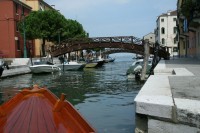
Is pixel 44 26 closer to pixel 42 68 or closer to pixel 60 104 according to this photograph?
pixel 42 68

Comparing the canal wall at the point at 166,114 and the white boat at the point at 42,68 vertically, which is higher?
the canal wall at the point at 166,114

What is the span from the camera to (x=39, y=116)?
495 cm

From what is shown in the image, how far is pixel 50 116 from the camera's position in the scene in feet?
16.4

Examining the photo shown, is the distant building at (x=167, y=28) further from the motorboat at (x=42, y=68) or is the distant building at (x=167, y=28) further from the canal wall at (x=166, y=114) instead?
the canal wall at (x=166, y=114)

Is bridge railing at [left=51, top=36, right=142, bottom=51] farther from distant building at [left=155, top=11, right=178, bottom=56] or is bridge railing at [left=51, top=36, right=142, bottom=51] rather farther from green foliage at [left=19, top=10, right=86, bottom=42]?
distant building at [left=155, top=11, right=178, bottom=56]

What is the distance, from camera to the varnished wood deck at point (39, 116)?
189 inches

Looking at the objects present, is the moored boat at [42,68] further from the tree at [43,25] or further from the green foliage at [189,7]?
the green foliage at [189,7]

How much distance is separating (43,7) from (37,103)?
2185 inches

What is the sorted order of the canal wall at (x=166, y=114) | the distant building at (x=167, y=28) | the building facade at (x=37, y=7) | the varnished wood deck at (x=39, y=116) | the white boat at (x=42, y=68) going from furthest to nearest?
the distant building at (x=167, y=28) → the building facade at (x=37, y=7) → the white boat at (x=42, y=68) → the varnished wood deck at (x=39, y=116) → the canal wall at (x=166, y=114)

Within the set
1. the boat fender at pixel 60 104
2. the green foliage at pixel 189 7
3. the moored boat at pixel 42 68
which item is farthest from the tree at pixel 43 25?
the boat fender at pixel 60 104

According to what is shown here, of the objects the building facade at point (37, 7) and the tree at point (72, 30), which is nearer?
the tree at point (72, 30)

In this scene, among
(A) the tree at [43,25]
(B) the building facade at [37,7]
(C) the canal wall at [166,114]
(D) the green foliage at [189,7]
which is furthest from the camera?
(B) the building facade at [37,7]

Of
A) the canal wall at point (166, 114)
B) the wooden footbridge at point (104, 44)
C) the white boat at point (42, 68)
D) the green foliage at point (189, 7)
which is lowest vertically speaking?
the white boat at point (42, 68)

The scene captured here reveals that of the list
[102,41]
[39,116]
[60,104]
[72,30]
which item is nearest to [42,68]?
[102,41]
